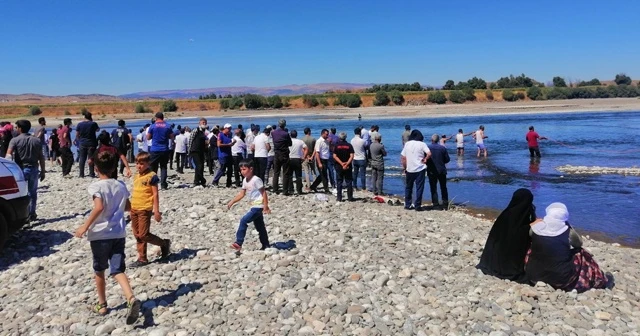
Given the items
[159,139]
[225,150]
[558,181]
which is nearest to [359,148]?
[225,150]

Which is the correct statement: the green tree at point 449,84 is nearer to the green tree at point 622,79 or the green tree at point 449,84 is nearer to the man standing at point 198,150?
the green tree at point 622,79

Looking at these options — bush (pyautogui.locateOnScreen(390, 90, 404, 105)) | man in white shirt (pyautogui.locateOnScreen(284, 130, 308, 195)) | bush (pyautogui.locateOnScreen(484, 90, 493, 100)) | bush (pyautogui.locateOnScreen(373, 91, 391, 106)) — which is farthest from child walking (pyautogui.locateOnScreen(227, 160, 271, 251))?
bush (pyautogui.locateOnScreen(484, 90, 493, 100))

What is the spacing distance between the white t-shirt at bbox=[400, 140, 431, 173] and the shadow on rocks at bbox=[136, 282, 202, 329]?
22.2ft

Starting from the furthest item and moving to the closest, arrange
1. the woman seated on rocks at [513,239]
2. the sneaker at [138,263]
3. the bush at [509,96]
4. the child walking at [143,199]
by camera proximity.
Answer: the bush at [509,96]
the sneaker at [138,263]
the child walking at [143,199]
the woman seated on rocks at [513,239]

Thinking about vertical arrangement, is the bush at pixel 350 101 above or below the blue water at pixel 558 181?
above

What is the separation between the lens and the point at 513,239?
713 centimetres

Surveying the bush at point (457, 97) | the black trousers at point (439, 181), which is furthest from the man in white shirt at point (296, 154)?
the bush at point (457, 97)

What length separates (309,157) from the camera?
15.4 metres

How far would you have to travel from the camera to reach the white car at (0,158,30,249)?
7938 mm

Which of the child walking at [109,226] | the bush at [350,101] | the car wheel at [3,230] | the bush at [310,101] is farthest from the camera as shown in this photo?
the bush at [310,101]

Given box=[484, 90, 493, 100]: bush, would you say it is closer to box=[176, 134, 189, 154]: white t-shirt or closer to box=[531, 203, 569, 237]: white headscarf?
box=[176, 134, 189, 154]: white t-shirt

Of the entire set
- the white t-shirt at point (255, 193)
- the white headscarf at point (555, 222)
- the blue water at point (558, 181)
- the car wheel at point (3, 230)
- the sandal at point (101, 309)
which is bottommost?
the blue water at point (558, 181)

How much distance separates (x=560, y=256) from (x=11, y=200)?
26.9ft

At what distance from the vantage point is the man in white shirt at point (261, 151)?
13680mm
